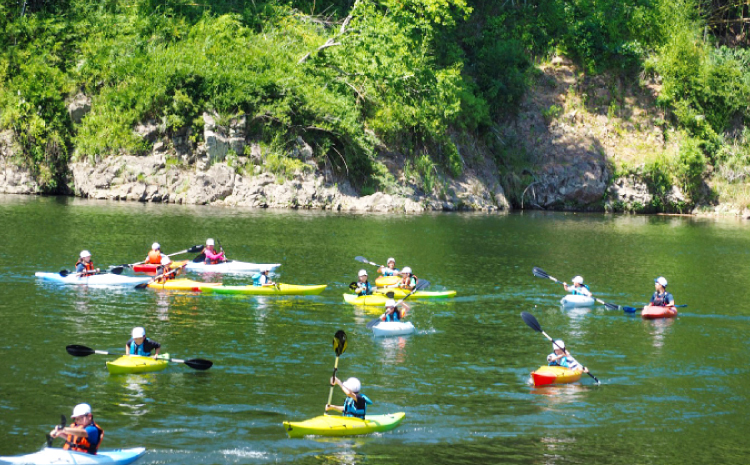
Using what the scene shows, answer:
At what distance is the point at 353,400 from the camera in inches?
639

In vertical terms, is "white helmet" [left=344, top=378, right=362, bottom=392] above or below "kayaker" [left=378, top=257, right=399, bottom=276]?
below

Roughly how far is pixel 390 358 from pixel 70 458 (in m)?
9.36

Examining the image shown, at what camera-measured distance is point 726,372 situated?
21422 millimetres

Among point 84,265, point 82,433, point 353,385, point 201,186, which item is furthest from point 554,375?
point 201,186

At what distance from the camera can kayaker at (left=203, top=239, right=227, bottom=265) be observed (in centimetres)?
3272

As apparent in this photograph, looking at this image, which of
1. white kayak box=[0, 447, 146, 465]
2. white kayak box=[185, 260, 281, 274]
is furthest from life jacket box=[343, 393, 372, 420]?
white kayak box=[185, 260, 281, 274]

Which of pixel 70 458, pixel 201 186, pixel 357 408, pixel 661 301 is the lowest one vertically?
pixel 70 458

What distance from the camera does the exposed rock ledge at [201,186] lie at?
54.7 m

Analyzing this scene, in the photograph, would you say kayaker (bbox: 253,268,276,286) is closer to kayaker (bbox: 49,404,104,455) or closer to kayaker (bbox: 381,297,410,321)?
kayaker (bbox: 381,297,410,321)

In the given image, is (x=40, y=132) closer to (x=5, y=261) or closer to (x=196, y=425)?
(x=5, y=261)

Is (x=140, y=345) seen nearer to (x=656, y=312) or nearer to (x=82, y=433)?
(x=82, y=433)

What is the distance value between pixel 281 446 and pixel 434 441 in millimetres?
2835

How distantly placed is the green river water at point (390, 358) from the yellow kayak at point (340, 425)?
0.19 m

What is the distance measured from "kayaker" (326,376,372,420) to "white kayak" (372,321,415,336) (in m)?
7.20
